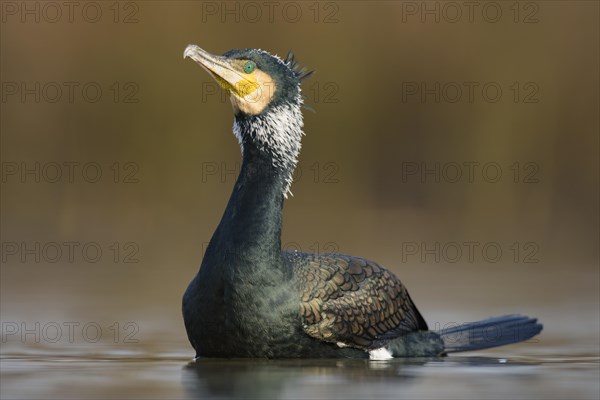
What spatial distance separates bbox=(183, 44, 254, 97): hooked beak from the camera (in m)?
8.96

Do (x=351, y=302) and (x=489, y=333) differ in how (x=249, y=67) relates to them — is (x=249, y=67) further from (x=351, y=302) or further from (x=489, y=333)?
(x=489, y=333)

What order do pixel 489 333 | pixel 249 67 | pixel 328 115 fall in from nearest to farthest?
pixel 249 67, pixel 489 333, pixel 328 115

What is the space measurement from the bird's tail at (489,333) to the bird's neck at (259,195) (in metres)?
1.67

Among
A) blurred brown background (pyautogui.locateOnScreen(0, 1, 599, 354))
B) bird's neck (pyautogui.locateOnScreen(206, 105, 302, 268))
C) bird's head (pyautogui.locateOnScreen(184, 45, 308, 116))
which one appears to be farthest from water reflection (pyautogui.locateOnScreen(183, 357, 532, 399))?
blurred brown background (pyautogui.locateOnScreen(0, 1, 599, 354))

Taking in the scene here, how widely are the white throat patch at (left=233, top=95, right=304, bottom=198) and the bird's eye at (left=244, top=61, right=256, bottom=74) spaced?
0.28 meters

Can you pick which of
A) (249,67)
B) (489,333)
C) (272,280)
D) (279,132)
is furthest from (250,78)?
(489,333)

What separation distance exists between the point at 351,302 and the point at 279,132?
3.81ft

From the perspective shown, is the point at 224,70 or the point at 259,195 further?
the point at 224,70

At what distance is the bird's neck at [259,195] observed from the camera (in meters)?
8.68

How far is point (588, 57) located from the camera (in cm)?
1972

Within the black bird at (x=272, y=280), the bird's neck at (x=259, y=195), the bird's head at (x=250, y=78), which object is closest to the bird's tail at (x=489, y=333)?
the black bird at (x=272, y=280)

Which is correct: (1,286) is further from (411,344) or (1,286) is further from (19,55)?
(19,55)

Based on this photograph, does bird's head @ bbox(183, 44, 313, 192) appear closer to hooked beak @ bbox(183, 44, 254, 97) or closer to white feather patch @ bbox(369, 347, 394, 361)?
hooked beak @ bbox(183, 44, 254, 97)

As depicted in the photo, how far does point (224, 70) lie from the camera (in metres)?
9.02
